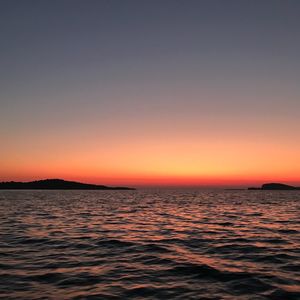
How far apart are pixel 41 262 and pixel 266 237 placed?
52.1 ft

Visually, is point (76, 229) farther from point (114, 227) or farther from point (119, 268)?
point (119, 268)

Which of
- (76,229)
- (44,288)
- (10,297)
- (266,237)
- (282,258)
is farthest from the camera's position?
(76,229)

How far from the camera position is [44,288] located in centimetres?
1192

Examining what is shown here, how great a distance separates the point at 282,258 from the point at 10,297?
13.0 m

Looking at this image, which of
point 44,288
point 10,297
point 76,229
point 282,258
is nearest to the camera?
point 10,297

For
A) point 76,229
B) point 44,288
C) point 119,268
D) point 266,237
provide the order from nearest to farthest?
point 44,288
point 119,268
point 266,237
point 76,229

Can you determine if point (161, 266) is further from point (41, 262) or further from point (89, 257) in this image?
point (41, 262)

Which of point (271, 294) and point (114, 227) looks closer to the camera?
point (271, 294)

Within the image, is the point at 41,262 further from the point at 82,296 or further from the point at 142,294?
the point at 142,294

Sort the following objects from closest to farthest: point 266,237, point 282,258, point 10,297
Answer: point 10,297 → point 282,258 → point 266,237

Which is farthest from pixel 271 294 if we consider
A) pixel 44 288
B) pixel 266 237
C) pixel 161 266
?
pixel 266 237

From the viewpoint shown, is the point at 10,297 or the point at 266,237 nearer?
the point at 10,297

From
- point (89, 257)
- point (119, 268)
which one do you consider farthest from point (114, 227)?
point (119, 268)

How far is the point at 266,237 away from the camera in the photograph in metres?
24.0
